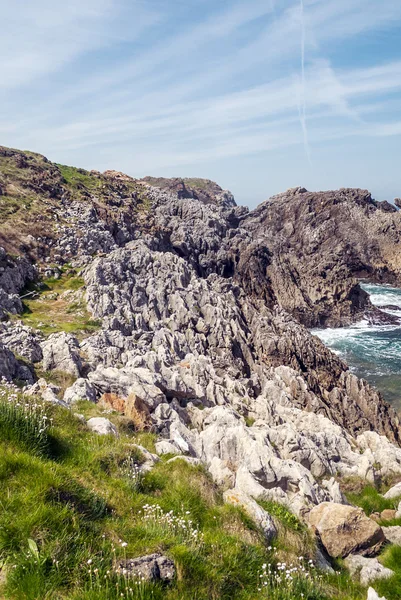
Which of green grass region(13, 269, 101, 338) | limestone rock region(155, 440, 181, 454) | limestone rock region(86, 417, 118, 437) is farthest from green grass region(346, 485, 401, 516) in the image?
green grass region(13, 269, 101, 338)

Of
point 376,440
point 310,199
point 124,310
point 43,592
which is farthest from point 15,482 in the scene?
point 310,199

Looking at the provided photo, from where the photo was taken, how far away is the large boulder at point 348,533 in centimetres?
862

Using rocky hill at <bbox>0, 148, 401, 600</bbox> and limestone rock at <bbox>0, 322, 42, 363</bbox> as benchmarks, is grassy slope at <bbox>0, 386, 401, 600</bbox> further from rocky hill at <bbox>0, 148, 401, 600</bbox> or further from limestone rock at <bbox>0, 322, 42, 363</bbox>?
limestone rock at <bbox>0, 322, 42, 363</bbox>

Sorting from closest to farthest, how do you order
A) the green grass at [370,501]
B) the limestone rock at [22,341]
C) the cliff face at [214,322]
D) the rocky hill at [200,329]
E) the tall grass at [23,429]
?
the tall grass at [23,429] → the green grass at [370,501] → the rocky hill at [200,329] → the cliff face at [214,322] → the limestone rock at [22,341]

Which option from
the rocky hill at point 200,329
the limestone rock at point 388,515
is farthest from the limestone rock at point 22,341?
the limestone rock at point 388,515

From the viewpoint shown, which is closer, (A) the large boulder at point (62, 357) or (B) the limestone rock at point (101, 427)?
(B) the limestone rock at point (101, 427)

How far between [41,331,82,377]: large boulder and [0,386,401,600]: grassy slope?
579 inches

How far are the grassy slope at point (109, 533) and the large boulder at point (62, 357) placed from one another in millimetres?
14694

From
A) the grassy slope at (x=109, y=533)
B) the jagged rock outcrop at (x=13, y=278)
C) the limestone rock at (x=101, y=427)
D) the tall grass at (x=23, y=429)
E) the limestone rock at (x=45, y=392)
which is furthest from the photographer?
the jagged rock outcrop at (x=13, y=278)

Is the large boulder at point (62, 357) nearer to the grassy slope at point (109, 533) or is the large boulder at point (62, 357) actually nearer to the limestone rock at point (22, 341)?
the limestone rock at point (22, 341)

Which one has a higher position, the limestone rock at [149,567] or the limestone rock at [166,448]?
the limestone rock at [149,567]

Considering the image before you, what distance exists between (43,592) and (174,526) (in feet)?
7.89

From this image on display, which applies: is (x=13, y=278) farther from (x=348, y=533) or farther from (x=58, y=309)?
(x=348, y=533)

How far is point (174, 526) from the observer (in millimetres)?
6281
